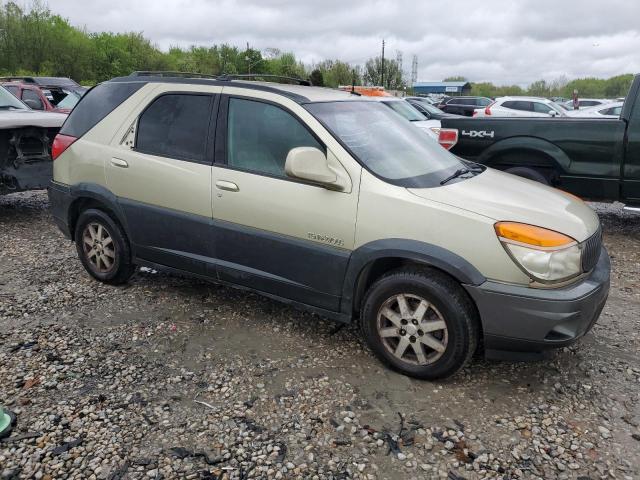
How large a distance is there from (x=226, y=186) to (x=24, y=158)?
451 cm

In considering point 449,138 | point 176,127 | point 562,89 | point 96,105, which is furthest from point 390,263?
point 562,89

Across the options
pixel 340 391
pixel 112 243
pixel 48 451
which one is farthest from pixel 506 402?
pixel 112 243

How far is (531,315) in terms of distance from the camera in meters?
2.91

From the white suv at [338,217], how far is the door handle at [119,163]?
34 mm

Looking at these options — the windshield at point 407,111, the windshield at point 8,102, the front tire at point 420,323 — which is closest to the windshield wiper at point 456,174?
the front tire at point 420,323

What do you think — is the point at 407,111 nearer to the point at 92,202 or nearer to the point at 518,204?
the point at 92,202

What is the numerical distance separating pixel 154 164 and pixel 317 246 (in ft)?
5.17

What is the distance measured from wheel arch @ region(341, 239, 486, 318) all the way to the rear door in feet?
3.82

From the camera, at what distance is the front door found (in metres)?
3.41

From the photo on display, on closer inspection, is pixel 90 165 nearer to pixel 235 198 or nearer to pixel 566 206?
pixel 235 198

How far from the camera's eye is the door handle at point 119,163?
4273 mm

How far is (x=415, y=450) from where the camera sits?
272 cm

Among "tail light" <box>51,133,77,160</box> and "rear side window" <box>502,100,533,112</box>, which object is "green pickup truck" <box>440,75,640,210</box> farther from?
"rear side window" <box>502,100,533,112</box>

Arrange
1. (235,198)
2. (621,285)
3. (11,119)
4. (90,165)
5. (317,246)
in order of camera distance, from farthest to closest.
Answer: (11,119), (621,285), (90,165), (235,198), (317,246)
